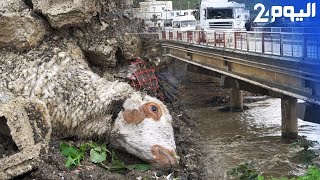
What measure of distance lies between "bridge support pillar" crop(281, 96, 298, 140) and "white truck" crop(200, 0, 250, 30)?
14793mm

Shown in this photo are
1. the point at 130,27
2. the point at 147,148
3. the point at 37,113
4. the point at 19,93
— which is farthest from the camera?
the point at 130,27

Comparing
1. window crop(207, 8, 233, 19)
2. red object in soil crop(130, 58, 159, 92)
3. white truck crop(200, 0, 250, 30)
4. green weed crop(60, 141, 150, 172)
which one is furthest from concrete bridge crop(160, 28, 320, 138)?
window crop(207, 8, 233, 19)

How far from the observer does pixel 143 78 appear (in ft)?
84.6

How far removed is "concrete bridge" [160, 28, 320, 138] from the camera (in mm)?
13227

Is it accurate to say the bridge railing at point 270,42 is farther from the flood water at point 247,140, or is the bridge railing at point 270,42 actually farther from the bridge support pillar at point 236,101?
the bridge support pillar at point 236,101

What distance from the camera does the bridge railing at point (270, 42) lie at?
12.8 meters

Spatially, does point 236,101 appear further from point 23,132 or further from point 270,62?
point 23,132

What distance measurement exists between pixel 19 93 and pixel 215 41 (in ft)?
32.5

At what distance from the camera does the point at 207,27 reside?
118 feet

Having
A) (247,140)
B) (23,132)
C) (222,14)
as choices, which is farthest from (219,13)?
(23,132)

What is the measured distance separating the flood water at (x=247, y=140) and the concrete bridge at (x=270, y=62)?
1.38 meters

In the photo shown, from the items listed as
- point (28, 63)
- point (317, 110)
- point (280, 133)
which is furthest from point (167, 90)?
point (317, 110)

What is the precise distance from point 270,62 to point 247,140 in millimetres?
6369

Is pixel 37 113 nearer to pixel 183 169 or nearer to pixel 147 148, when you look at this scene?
pixel 147 148
